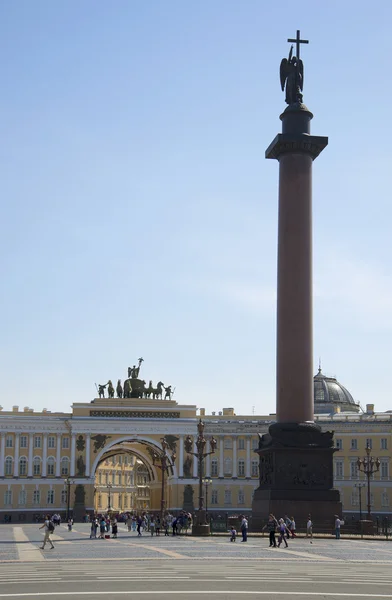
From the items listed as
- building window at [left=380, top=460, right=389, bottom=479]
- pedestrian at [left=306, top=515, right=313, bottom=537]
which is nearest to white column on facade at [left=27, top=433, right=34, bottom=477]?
building window at [left=380, top=460, right=389, bottom=479]

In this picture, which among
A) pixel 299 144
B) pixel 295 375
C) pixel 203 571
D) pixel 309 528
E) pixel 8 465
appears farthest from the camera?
pixel 8 465

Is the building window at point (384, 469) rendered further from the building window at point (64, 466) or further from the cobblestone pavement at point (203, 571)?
the cobblestone pavement at point (203, 571)

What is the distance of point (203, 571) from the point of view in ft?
83.6

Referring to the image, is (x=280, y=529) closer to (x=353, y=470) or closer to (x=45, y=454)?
(x=353, y=470)

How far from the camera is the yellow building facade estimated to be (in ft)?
307

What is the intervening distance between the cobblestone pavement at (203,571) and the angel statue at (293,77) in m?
22.5

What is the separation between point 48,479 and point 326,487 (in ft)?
182

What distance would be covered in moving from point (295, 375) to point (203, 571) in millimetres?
19879

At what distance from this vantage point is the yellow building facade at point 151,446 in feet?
307

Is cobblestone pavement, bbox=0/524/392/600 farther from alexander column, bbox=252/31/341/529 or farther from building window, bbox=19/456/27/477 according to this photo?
building window, bbox=19/456/27/477

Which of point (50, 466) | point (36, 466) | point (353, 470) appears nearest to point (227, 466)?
point (353, 470)

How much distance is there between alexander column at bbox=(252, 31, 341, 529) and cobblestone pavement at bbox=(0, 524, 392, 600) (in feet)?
12.4

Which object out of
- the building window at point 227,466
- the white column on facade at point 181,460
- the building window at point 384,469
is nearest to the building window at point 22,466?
the white column on facade at point 181,460

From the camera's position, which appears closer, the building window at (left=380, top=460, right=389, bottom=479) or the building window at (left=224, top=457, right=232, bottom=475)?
the building window at (left=380, top=460, right=389, bottom=479)
